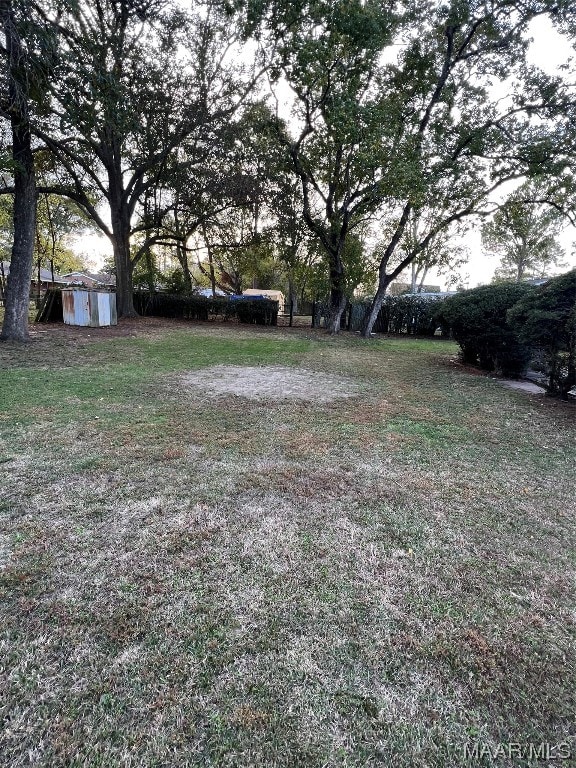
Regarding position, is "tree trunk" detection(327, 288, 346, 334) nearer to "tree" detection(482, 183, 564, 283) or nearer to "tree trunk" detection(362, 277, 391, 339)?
"tree trunk" detection(362, 277, 391, 339)

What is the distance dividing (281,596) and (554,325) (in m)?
5.21

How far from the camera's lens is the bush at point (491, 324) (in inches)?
260

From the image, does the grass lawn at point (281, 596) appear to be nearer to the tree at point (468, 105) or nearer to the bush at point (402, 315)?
the tree at point (468, 105)

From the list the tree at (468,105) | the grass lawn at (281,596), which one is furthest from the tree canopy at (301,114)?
the grass lawn at (281,596)

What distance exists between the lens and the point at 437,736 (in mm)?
1112

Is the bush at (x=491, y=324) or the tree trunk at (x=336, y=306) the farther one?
the tree trunk at (x=336, y=306)

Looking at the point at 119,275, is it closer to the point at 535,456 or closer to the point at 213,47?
the point at 213,47

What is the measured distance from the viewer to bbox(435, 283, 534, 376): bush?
6.60 metres

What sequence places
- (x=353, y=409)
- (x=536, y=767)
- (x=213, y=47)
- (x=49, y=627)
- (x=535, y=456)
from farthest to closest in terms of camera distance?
(x=213, y=47) → (x=353, y=409) → (x=535, y=456) → (x=49, y=627) → (x=536, y=767)

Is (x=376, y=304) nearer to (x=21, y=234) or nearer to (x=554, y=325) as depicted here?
(x=554, y=325)

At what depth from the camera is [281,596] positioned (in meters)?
1.61

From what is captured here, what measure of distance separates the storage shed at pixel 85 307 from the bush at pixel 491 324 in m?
10.4

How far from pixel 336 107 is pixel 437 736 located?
10.0m

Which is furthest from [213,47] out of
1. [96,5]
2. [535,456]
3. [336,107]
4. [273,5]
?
[535,456]
